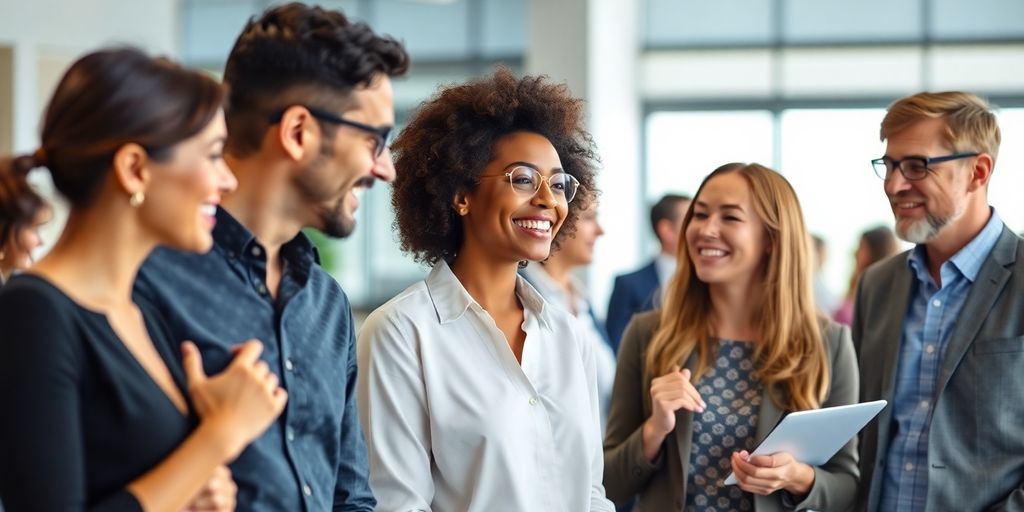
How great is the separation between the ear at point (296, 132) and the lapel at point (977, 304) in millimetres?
1893

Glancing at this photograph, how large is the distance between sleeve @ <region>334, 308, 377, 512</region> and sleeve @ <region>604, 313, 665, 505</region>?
1132 mm

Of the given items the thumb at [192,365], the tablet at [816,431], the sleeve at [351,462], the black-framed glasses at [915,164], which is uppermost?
the black-framed glasses at [915,164]

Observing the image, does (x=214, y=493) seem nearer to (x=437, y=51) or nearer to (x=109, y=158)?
(x=109, y=158)

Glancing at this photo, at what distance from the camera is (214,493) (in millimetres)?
1552

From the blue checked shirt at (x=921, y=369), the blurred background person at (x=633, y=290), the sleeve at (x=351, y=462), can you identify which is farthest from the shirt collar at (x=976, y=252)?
the blurred background person at (x=633, y=290)

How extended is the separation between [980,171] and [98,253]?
8.04ft

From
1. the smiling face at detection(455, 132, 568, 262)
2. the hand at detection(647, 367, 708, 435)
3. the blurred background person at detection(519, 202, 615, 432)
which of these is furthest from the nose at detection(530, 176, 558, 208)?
the blurred background person at detection(519, 202, 615, 432)

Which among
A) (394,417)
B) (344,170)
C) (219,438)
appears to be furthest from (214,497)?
(394,417)

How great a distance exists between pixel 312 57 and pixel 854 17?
985 centimetres

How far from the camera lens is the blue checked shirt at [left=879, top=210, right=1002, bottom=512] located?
308 centimetres

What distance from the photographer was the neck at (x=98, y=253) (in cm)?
151

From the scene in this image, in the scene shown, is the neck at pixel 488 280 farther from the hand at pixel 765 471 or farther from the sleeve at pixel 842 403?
the sleeve at pixel 842 403

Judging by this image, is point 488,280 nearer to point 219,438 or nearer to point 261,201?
point 261,201

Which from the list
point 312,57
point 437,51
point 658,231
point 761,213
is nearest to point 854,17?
point 437,51
